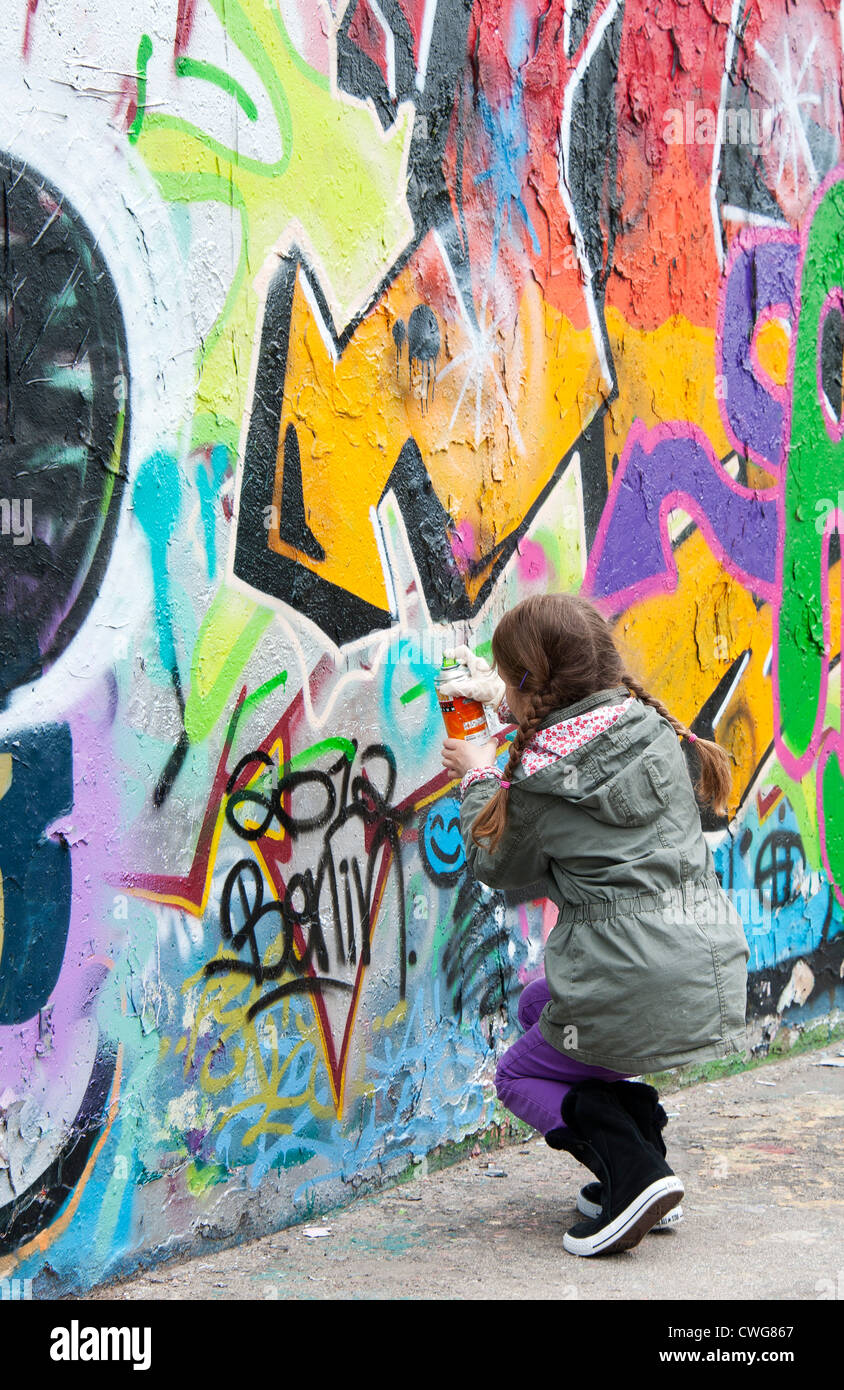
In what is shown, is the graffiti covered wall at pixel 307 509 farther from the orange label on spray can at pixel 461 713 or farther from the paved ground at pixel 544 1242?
the orange label on spray can at pixel 461 713

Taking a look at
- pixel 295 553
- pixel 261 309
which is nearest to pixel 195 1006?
pixel 295 553

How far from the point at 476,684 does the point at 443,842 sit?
0.89 m

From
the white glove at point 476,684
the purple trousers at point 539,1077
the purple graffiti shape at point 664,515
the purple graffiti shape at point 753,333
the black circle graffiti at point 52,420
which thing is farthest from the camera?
the purple graffiti shape at point 753,333

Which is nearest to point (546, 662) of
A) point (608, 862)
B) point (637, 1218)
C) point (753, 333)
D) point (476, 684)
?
point (476, 684)

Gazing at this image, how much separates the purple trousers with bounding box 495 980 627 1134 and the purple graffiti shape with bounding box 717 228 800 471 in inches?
92.6

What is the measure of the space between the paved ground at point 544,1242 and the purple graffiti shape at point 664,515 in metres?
1.60

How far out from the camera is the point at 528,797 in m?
2.86

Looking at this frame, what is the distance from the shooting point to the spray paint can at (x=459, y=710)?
280 cm

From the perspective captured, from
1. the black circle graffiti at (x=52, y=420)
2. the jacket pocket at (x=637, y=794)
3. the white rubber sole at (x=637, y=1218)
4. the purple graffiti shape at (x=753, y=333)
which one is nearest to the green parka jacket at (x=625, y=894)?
the jacket pocket at (x=637, y=794)

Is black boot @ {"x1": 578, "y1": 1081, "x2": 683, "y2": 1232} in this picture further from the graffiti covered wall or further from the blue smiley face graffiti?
the blue smiley face graffiti

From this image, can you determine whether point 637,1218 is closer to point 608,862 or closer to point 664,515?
point 608,862

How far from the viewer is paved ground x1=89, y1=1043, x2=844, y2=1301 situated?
2846 mm

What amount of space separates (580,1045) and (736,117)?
3221 mm

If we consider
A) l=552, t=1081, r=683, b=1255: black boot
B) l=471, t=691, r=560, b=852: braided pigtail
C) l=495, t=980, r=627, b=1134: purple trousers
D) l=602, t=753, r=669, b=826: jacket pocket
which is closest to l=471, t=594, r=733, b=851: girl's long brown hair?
l=471, t=691, r=560, b=852: braided pigtail
